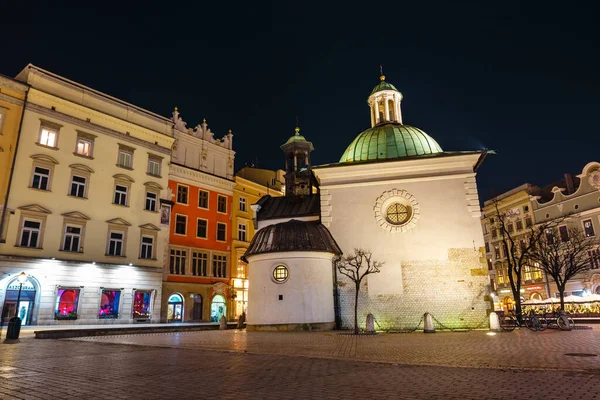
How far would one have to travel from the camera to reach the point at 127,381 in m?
6.54

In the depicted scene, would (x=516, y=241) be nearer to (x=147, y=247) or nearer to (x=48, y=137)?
(x=147, y=247)

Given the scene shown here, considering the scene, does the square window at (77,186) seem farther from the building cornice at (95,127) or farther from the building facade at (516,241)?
the building facade at (516,241)

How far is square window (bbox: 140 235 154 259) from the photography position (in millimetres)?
31528

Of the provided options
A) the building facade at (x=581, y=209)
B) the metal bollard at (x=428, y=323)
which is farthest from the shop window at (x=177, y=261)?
the building facade at (x=581, y=209)

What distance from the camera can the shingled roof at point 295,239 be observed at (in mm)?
22125

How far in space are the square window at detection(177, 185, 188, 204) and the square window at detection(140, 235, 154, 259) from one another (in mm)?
5350

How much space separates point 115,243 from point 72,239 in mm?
3050

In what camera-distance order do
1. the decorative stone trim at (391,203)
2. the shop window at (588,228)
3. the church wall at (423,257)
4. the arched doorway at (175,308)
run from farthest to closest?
the shop window at (588,228)
the arched doorway at (175,308)
the decorative stone trim at (391,203)
the church wall at (423,257)

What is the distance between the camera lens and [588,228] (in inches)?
1587

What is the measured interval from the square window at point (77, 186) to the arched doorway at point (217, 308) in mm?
15012

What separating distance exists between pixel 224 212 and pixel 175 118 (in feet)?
33.8

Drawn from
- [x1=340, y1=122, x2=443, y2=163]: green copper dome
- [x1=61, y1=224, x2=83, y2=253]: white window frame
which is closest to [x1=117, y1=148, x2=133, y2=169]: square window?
[x1=61, y1=224, x2=83, y2=253]: white window frame

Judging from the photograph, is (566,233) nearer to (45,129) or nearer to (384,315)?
(384,315)

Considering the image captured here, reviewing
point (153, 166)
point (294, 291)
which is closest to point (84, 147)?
point (153, 166)
